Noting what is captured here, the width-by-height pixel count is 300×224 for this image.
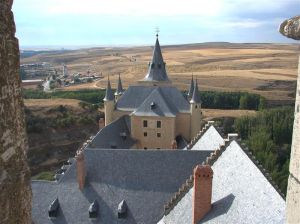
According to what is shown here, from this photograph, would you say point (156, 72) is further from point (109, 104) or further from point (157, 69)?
point (109, 104)

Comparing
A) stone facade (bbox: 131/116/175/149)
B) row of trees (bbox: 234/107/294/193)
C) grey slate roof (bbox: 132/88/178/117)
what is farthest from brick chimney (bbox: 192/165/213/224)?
row of trees (bbox: 234/107/294/193)

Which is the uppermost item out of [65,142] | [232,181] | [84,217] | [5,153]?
[5,153]

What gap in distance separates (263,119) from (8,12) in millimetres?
53626

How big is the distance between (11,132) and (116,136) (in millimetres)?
29029

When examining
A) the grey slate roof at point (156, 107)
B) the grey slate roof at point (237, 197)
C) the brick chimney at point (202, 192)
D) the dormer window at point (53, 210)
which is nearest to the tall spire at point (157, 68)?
the grey slate roof at point (156, 107)

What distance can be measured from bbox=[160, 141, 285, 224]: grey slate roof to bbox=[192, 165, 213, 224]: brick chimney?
0.26m

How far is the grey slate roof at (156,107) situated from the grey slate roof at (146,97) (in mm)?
205

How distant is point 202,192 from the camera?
13.7 metres

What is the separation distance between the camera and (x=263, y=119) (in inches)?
2125

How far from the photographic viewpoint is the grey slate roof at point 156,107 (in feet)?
107

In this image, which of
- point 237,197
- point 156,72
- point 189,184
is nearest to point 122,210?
point 189,184

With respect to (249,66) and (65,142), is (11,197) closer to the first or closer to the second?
(65,142)

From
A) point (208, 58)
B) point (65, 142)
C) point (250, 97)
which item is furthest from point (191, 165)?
point (208, 58)

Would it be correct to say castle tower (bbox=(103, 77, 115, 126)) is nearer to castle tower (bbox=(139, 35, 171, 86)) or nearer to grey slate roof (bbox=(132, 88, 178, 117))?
grey slate roof (bbox=(132, 88, 178, 117))
